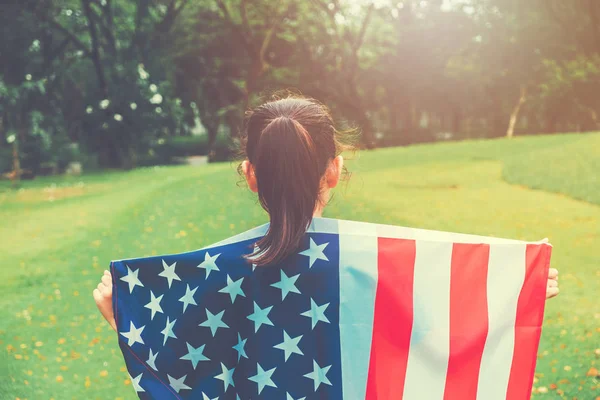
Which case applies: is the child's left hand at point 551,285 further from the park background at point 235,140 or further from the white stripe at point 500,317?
the park background at point 235,140

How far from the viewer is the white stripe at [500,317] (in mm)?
2404

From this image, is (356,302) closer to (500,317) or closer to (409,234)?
(409,234)

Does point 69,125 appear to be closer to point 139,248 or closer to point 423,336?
point 139,248

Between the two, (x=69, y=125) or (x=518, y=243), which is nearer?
(x=518, y=243)

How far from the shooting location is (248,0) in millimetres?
32125

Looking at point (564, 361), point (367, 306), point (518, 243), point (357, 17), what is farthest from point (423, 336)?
point (357, 17)

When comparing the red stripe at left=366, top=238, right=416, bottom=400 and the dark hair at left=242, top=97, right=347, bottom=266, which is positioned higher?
the dark hair at left=242, top=97, right=347, bottom=266

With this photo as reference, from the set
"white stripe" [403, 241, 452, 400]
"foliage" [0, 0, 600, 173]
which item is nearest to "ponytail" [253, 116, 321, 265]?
"white stripe" [403, 241, 452, 400]

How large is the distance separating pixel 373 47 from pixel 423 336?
3540cm

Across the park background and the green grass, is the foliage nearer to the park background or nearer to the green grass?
the park background

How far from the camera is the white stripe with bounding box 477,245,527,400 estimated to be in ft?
7.89

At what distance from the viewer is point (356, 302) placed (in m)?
2.30

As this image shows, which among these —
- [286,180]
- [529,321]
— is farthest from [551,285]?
[286,180]

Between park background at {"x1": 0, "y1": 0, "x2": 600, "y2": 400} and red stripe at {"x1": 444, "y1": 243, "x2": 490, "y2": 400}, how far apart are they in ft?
2.95
